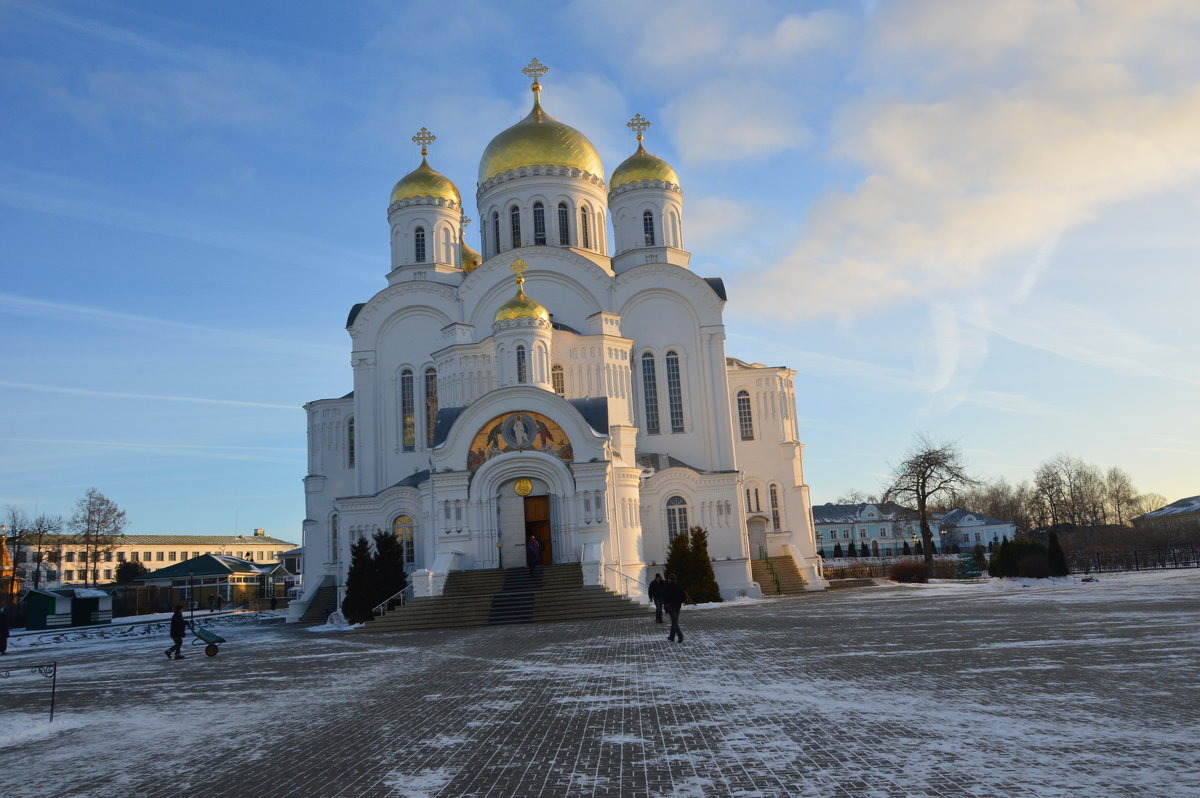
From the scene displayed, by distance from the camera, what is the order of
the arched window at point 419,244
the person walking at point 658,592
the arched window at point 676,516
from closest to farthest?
the person walking at point 658,592 < the arched window at point 676,516 < the arched window at point 419,244

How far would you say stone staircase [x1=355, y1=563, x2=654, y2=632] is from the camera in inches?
885

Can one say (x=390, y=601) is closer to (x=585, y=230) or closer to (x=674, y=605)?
(x=674, y=605)

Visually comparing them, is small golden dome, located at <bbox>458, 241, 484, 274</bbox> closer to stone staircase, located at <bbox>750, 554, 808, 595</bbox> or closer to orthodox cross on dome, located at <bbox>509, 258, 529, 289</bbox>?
orthodox cross on dome, located at <bbox>509, 258, 529, 289</bbox>

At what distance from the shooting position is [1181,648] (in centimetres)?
1135

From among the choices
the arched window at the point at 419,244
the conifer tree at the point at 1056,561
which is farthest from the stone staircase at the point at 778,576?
the arched window at the point at 419,244

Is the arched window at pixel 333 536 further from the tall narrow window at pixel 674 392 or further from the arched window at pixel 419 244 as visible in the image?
the tall narrow window at pixel 674 392

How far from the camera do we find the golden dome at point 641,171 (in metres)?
35.6

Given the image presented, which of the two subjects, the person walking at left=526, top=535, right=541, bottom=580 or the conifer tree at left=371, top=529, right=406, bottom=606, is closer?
the person walking at left=526, top=535, right=541, bottom=580

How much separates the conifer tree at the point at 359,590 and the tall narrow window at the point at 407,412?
655 cm

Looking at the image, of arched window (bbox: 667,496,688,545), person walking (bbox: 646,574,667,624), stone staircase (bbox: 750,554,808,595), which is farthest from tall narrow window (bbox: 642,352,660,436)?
person walking (bbox: 646,574,667,624)

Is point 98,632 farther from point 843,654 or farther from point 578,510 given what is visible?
point 843,654

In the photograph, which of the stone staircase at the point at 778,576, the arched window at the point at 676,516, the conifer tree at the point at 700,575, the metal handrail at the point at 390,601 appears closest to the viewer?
the metal handrail at the point at 390,601

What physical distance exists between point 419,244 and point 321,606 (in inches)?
553

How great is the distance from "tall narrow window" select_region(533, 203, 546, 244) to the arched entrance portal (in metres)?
11.6
